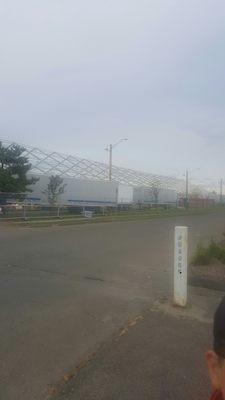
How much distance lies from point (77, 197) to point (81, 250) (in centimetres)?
3479

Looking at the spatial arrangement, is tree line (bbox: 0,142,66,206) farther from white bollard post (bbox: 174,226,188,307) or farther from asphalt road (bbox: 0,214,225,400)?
white bollard post (bbox: 174,226,188,307)

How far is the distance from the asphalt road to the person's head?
278cm

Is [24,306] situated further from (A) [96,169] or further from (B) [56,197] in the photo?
(A) [96,169]

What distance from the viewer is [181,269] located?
718 centimetres

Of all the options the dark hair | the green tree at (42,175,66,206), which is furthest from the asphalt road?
the green tree at (42,175,66,206)

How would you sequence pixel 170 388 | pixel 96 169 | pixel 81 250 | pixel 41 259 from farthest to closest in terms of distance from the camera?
pixel 96 169, pixel 81 250, pixel 41 259, pixel 170 388

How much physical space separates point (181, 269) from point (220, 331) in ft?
19.0

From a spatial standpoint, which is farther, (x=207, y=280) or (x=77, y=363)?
(x=207, y=280)

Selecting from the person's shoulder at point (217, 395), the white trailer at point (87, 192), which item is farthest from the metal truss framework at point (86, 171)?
the person's shoulder at point (217, 395)

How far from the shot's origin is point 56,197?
43.2 meters

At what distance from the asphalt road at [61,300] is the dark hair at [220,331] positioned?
9.45ft

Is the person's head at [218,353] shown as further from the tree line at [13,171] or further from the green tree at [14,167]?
the green tree at [14,167]

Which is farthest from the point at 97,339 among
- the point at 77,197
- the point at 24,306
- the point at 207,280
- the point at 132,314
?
the point at 77,197

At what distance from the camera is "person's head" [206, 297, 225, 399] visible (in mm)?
1480
